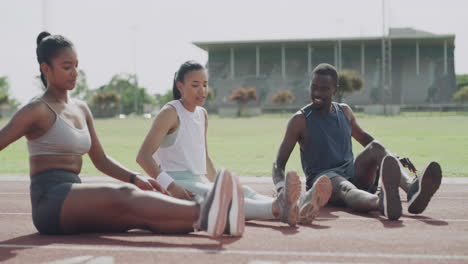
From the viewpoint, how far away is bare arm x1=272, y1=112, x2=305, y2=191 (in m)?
6.03

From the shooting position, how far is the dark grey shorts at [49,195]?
4.52 meters

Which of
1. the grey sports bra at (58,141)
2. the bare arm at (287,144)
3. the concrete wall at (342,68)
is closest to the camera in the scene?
the grey sports bra at (58,141)

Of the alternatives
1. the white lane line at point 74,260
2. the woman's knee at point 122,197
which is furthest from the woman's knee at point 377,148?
Result: the white lane line at point 74,260

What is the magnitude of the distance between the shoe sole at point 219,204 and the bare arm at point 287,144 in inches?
68.5

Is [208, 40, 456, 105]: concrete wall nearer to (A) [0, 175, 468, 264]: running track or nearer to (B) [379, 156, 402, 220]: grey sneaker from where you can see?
(B) [379, 156, 402, 220]: grey sneaker

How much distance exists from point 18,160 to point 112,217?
1186cm

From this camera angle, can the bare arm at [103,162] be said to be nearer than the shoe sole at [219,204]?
No

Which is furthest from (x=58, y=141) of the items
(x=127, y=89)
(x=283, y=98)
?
(x=127, y=89)

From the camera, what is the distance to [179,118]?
548 centimetres

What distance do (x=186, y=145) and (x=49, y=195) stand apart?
141 cm

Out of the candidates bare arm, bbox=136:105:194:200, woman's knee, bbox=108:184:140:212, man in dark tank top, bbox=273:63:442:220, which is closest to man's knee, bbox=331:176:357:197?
man in dark tank top, bbox=273:63:442:220

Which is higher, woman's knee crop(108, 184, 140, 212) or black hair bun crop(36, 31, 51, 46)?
black hair bun crop(36, 31, 51, 46)

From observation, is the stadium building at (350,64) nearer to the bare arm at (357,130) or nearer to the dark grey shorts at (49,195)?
the bare arm at (357,130)

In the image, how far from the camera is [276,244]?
445 centimetres
